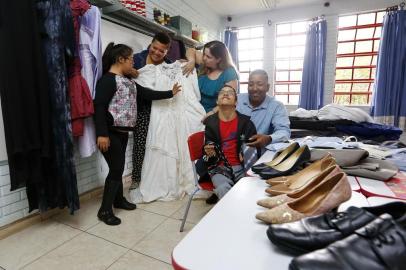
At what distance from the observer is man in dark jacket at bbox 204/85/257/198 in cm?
184

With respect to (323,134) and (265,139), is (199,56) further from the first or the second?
Result: (323,134)

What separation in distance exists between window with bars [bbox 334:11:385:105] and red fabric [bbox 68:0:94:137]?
5.02 meters

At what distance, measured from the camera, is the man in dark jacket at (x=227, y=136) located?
1.84 m

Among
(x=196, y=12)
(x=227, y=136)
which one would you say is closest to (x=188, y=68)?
(x=227, y=136)

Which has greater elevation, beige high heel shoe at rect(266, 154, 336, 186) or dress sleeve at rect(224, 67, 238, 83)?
dress sleeve at rect(224, 67, 238, 83)

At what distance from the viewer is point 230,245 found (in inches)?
24.6

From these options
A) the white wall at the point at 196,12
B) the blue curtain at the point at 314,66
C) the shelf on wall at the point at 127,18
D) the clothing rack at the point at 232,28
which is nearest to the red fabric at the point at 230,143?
the shelf on wall at the point at 127,18

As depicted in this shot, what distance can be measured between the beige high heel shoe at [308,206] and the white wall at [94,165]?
2007mm

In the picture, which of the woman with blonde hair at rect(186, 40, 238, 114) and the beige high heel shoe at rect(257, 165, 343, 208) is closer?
the beige high heel shoe at rect(257, 165, 343, 208)

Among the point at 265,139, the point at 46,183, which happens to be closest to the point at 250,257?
the point at 265,139

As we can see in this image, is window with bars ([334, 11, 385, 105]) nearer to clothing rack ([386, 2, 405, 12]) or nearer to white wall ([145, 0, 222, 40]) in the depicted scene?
clothing rack ([386, 2, 405, 12])

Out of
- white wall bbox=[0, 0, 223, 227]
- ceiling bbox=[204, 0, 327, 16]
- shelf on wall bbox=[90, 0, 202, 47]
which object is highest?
ceiling bbox=[204, 0, 327, 16]

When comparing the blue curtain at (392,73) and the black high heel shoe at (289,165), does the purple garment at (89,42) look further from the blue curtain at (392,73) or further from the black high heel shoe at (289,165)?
the blue curtain at (392,73)

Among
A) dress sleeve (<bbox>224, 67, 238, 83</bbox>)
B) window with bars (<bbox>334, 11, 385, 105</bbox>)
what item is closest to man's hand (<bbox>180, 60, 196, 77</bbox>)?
dress sleeve (<bbox>224, 67, 238, 83</bbox>)
